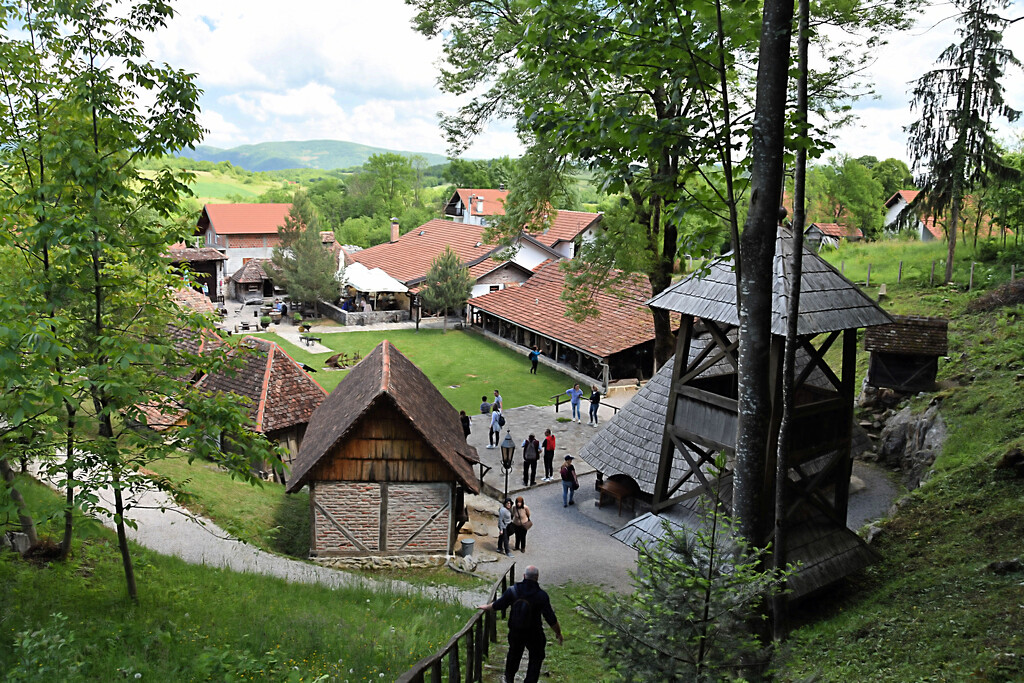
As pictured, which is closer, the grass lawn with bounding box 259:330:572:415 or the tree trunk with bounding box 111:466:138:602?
the tree trunk with bounding box 111:466:138:602

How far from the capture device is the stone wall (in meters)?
14.9

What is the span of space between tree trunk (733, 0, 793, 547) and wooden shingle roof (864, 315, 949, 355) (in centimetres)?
1472

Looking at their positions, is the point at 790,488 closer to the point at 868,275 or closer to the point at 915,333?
the point at 915,333

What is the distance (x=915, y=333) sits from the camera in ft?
61.1

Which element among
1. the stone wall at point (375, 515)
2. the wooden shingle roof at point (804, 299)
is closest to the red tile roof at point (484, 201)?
the stone wall at point (375, 515)

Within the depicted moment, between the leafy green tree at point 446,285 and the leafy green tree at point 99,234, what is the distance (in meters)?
30.8

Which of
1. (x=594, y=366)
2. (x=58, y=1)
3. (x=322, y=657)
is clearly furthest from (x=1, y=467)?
(x=594, y=366)

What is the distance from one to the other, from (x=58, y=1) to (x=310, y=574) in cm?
940

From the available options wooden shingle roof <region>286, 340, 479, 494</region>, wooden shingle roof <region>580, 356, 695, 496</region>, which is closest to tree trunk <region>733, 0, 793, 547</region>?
wooden shingle roof <region>286, 340, 479, 494</region>

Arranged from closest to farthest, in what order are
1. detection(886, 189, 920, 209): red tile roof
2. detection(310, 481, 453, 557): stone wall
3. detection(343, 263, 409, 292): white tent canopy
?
detection(310, 481, 453, 557): stone wall, detection(343, 263, 409, 292): white tent canopy, detection(886, 189, 920, 209): red tile roof

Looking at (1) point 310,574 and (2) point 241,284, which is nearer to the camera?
(1) point 310,574

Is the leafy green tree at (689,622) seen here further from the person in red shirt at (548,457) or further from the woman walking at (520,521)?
the person in red shirt at (548,457)

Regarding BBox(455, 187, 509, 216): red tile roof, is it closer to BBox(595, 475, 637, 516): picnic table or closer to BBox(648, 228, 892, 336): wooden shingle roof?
BBox(595, 475, 637, 516): picnic table

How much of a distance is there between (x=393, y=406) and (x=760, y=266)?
9.95 metres
